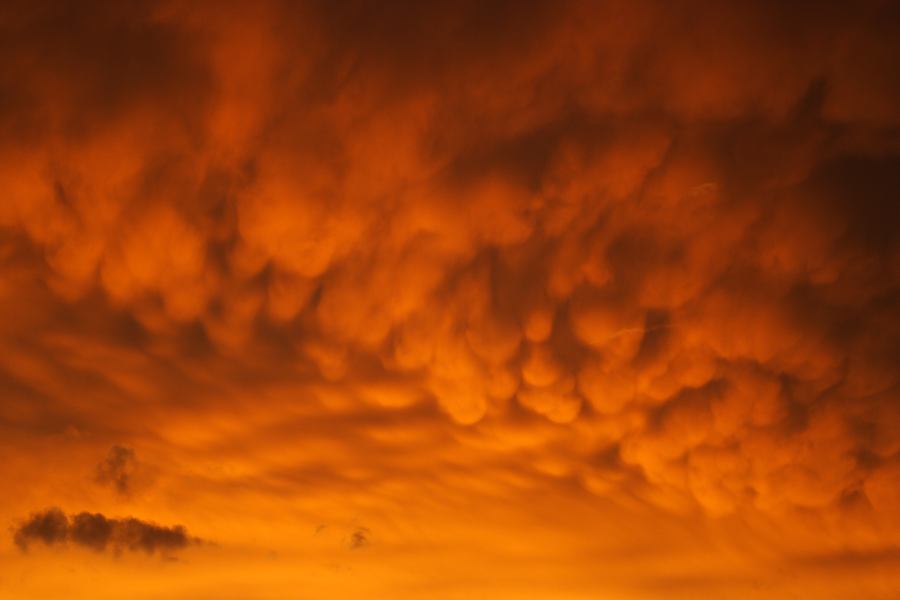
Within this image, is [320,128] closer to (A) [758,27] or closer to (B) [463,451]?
(A) [758,27]

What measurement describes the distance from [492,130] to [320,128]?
4.80 feet

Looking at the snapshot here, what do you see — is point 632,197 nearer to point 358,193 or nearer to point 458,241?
point 458,241

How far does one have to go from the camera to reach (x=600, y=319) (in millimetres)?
7293

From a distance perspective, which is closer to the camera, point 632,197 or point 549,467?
point 632,197

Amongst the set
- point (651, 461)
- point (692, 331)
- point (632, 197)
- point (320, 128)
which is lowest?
point (651, 461)

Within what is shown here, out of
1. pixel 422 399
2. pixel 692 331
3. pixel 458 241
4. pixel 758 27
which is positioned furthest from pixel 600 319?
pixel 758 27

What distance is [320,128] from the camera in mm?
6320

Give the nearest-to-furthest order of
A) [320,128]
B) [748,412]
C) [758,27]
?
[758,27]
[320,128]
[748,412]

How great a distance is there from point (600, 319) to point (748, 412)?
1.99 metres

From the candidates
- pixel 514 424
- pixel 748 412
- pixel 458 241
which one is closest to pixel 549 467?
pixel 514 424

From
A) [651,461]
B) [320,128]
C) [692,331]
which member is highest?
[320,128]

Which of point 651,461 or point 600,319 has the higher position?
point 600,319

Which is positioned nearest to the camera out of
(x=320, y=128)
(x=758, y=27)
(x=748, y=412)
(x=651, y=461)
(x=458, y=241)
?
(x=758, y=27)

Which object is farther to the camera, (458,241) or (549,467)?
(549,467)
